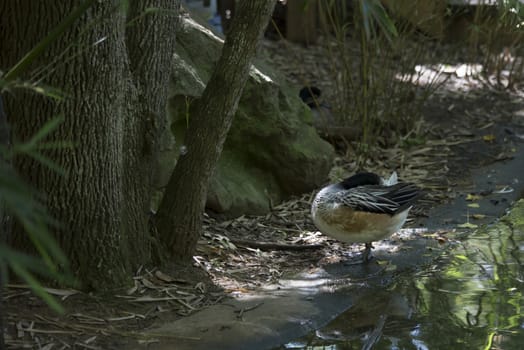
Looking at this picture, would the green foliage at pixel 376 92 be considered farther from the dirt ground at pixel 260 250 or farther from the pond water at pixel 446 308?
the pond water at pixel 446 308

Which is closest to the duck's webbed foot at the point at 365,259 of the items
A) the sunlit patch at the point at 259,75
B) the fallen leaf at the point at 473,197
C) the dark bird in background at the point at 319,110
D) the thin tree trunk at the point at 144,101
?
the thin tree trunk at the point at 144,101

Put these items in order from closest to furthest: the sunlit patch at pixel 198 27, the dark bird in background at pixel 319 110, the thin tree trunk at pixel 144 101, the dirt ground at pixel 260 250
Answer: the dirt ground at pixel 260 250
the thin tree trunk at pixel 144 101
the sunlit patch at pixel 198 27
the dark bird in background at pixel 319 110

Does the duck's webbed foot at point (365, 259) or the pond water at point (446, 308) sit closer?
the pond water at point (446, 308)

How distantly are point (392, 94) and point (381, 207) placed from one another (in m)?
2.96

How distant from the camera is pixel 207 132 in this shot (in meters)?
5.30

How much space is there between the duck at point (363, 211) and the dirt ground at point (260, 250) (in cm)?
28

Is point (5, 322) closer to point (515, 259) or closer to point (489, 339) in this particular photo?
point (489, 339)

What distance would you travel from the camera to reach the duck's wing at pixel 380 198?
5.80m

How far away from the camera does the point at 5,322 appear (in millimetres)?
4402

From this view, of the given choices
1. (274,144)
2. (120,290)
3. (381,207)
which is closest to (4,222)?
(120,290)

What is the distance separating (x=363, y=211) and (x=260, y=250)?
0.83m

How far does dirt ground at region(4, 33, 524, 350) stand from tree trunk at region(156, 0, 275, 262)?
262 millimetres

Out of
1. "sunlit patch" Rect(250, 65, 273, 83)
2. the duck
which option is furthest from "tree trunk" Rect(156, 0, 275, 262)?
"sunlit patch" Rect(250, 65, 273, 83)

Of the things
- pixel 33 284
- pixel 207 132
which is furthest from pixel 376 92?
pixel 33 284
